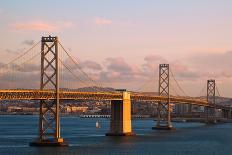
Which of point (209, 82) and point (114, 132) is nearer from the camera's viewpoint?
point (114, 132)

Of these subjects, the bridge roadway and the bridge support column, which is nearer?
the bridge roadway

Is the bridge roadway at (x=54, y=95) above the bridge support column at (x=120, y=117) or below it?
above

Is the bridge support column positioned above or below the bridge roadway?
below

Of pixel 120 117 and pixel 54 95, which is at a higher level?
pixel 54 95

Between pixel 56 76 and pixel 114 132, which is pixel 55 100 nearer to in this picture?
pixel 56 76

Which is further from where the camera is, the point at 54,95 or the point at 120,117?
the point at 120,117

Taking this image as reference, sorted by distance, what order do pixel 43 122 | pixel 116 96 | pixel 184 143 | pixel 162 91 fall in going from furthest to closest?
pixel 162 91 < pixel 116 96 < pixel 184 143 < pixel 43 122

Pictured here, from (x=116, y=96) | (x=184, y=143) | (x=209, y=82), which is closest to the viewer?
(x=184, y=143)

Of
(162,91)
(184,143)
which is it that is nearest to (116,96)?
(184,143)
